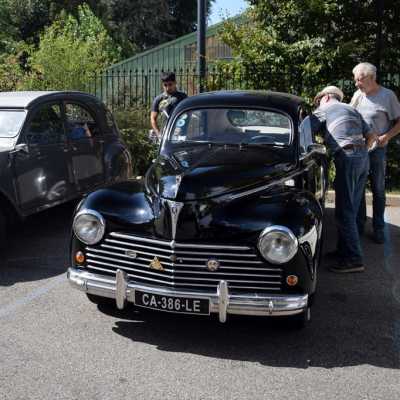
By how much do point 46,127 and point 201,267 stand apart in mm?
3538

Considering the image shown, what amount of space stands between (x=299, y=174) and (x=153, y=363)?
203 cm

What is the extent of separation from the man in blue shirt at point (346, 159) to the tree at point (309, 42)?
183 inches

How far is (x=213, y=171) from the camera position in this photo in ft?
14.9

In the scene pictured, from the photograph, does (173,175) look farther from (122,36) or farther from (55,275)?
(122,36)

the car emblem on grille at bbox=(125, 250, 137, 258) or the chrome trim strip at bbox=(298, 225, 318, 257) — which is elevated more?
the chrome trim strip at bbox=(298, 225, 318, 257)

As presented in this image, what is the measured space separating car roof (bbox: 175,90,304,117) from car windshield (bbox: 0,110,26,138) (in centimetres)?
187

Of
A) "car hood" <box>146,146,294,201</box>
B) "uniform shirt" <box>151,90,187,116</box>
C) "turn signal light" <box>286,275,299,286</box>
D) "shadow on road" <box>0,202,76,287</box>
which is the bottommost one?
"shadow on road" <box>0,202,76,287</box>

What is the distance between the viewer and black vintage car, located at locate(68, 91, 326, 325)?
3959 mm

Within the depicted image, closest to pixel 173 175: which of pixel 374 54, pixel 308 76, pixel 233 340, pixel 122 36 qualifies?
pixel 233 340

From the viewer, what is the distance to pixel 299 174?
5.03 meters

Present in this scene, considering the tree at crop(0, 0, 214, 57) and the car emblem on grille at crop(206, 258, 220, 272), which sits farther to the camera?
the tree at crop(0, 0, 214, 57)

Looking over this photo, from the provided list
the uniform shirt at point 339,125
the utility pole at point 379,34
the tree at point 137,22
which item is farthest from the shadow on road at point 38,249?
the tree at point 137,22

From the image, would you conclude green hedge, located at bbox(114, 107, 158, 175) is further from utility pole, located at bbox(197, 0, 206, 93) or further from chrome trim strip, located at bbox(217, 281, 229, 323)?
chrome trim strip, located at bbox(217, 281, 229, 323)

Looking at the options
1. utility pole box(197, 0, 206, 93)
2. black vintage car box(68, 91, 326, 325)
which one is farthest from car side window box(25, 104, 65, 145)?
utility pole box(197, 0, 206, 93)
